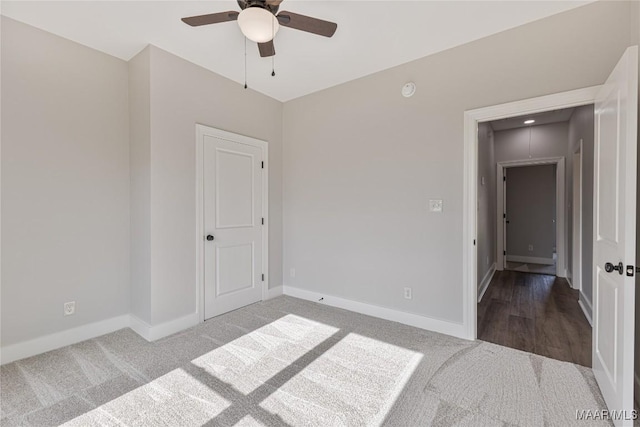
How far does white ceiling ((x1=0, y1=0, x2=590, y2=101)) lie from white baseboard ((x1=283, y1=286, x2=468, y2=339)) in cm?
258

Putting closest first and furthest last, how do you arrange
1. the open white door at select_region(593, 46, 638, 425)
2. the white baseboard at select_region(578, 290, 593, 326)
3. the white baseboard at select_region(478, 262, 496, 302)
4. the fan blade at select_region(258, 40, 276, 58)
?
the open white door at select_region(593, 46, 638, 425), the fan blade at select_region(258, 40, 276, 58), the white baseboard at select_region(578, 290, 593, 326), the white baseboard at select_region(478, 262, 496, 302)

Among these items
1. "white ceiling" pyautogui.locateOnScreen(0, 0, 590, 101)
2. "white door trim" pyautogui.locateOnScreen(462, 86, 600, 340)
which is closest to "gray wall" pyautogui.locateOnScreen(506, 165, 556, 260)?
"white door trim" pyautogui.locateOnScreen(462, 86, 600, 340)

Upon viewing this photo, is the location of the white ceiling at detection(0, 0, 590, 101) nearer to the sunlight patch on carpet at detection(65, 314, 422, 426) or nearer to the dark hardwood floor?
the dark hardwood floor

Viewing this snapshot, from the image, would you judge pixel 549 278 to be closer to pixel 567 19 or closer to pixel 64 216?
pixel 567 19

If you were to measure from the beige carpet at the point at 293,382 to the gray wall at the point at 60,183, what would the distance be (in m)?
0.46

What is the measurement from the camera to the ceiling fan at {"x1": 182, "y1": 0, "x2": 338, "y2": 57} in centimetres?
167

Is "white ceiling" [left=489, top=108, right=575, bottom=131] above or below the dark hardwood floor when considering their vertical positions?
above

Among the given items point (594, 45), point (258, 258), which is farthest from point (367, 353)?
point (594, 45)

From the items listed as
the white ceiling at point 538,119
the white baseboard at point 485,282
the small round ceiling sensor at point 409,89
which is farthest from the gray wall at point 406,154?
the white ceiling at point 538,119

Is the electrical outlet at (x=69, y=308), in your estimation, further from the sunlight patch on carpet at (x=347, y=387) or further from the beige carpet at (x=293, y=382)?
the sunlight patch on carpet at (x=347, y=387)

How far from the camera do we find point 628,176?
4.89 feet

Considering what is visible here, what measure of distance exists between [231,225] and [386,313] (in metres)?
2.07

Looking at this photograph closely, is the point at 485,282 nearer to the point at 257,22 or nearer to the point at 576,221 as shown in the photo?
the point at 576,221

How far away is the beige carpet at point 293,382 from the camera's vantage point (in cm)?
170
